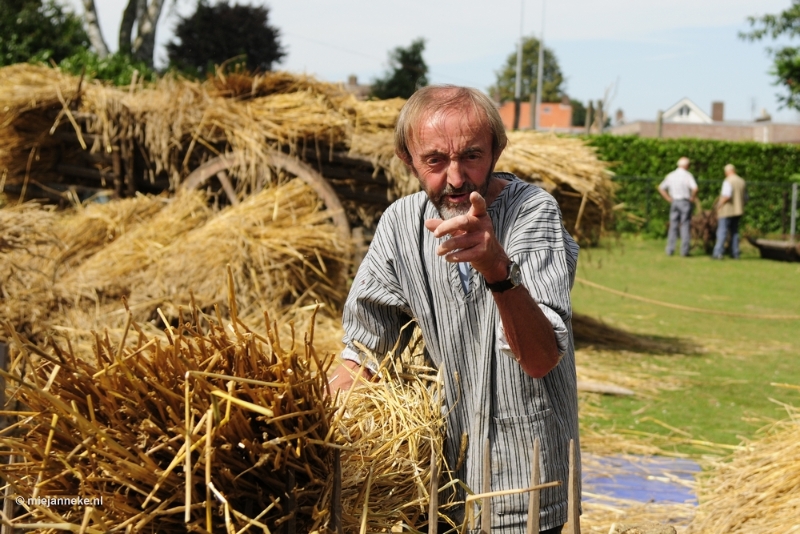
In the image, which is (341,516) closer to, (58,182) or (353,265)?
(353,265)

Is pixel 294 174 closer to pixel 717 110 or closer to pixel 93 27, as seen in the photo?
pixel 93 27

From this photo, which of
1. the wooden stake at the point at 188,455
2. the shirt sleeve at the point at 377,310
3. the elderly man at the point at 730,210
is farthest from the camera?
the elderly man at the point at 730,210

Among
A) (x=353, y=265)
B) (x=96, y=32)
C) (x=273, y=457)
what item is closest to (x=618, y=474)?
(x=353, y=265)

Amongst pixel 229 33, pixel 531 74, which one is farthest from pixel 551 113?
pixel 229 33

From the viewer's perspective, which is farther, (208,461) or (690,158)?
(690,158)

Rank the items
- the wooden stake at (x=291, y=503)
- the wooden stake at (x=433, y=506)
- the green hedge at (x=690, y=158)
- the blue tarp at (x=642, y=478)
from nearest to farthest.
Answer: the wooden stake at (x=291, y=503)
the wooden stake at (x=433, y=506)
the blue tarp at (x=642, y=478)
the green hedge at (x=690, y=158)

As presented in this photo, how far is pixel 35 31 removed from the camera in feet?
59.2

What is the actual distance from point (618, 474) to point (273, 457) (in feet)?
12.2

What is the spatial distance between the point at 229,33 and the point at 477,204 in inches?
1025

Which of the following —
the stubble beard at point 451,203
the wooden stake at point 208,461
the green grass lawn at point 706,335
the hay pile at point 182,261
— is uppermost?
the stubble beard at point 451,203

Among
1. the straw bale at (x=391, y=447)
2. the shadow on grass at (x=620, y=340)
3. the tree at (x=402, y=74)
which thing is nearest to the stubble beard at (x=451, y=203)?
the straw bale at (x=391, y=447)

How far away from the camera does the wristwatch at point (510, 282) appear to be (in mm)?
1793

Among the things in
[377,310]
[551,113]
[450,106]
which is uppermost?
[551,113]

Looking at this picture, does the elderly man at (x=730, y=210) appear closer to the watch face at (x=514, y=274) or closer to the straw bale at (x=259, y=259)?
the straw bale at (x=259, y=259)
